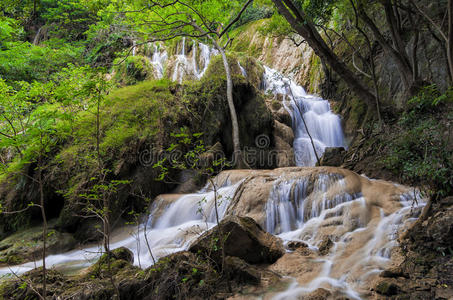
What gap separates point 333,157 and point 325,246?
20.4 feet

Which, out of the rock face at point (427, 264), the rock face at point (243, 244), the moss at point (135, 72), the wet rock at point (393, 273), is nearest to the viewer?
the rock face at point (427, 264)

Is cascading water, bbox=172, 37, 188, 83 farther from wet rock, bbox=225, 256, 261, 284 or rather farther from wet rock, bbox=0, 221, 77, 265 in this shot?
wet rock, bbox=225, 256, 261, 284

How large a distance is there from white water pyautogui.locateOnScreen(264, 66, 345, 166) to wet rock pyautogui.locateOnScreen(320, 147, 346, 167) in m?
1.57

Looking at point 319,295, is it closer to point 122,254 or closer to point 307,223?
point 307,223

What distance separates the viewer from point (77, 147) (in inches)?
317

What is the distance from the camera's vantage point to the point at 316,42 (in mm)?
7355

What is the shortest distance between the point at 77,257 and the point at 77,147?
3.46 m

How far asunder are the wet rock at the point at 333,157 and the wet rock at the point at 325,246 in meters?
5.82

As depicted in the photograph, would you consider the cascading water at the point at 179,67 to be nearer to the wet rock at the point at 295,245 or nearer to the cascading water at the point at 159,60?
the cascading water at the point at 159,60

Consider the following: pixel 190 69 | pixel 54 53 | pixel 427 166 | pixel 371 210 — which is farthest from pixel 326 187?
pixel 54 53

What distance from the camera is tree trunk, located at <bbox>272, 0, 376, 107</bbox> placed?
→ 6.64 m

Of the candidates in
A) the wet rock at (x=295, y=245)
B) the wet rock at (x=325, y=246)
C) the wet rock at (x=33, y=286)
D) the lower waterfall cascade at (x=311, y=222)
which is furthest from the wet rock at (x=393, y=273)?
the wet rock at (x=33, y=286)

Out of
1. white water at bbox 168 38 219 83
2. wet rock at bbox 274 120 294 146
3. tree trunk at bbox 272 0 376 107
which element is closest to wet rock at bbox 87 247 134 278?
tree trunk at bbox 272 0 376 107

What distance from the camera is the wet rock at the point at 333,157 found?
9.88m
